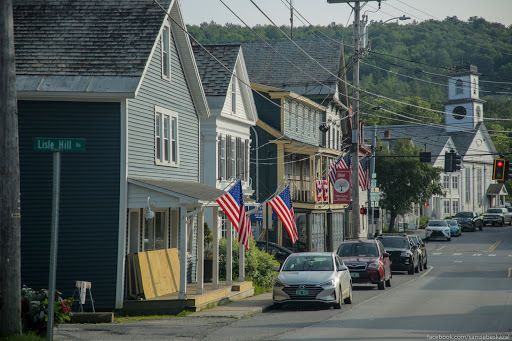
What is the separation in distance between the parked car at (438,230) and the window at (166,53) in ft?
149

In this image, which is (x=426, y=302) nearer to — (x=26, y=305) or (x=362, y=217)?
(x=26, y=305)

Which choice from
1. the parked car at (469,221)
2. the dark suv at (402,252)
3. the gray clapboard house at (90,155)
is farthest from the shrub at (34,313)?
the parked car at (469,221)

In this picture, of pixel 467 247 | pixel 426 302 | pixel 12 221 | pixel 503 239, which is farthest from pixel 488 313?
pixel 503 239

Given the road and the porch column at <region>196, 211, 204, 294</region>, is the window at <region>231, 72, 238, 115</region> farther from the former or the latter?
the porch column at <region>196, 211, 204, 294</region>

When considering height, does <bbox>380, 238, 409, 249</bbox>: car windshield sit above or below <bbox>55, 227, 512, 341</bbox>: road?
above

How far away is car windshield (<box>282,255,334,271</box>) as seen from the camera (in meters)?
21.6

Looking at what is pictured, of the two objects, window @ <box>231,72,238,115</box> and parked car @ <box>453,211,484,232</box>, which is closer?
window @ <box>231,72,238,115</box>

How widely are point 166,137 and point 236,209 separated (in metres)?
3.49

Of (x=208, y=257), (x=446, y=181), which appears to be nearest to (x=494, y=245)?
(x=446, y=181)

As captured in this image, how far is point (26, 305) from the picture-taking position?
44.7 ft

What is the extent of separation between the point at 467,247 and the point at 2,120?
51713 mm

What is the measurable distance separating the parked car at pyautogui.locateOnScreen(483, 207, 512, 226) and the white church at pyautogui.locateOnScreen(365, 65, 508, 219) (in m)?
6.89

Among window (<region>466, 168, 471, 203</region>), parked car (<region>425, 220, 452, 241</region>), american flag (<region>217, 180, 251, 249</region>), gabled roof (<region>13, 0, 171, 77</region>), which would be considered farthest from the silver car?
window (<region>466, 168, 471, 203</region>)

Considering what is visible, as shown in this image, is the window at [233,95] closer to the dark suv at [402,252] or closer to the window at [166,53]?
the window at [166,53]
